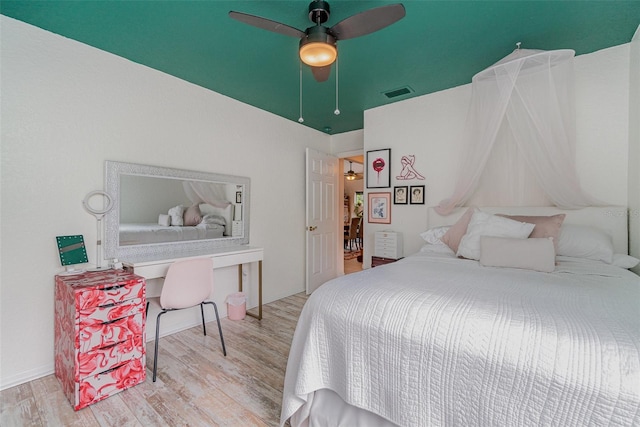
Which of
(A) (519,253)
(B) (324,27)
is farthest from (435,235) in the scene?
(B) (324,27)

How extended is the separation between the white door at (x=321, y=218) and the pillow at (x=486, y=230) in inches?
85.5

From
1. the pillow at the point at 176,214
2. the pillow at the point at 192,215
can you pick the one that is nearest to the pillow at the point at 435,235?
the pillow at the point at 192,215

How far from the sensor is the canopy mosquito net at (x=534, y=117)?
6.99 feet

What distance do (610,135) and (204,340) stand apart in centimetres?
408

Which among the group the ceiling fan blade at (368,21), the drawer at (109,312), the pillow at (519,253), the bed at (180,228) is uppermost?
the ceiling fan blade at (368,21)

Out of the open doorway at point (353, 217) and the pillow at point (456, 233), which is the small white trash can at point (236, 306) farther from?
the open doorway at point (353, 217)

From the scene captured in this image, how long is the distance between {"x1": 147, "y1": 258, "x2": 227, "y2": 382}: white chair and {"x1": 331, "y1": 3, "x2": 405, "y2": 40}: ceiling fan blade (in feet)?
6.49

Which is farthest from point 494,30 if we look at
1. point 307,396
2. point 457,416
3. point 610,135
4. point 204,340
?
point 204,340

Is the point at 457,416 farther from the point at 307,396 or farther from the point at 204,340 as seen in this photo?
the point at 204,340

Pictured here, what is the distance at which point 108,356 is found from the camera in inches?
71.3

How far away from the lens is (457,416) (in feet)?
3.32

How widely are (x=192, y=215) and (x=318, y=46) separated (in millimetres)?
2099

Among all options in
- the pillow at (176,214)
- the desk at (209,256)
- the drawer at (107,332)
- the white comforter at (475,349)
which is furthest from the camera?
the pillow at (176,214)

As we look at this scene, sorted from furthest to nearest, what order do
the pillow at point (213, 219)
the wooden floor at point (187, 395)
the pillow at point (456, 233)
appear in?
the pillow at point (213, 219)
the pillow at point (456, 233)
the wooden floor at point (187, 395)
